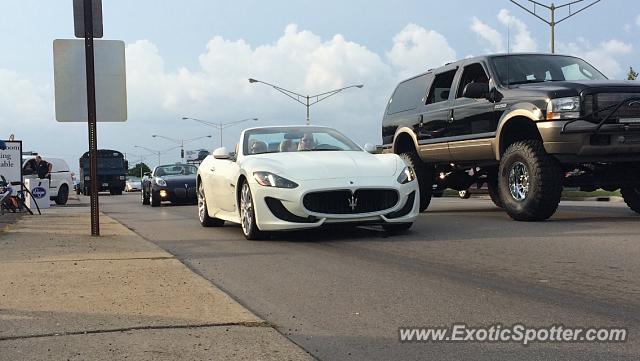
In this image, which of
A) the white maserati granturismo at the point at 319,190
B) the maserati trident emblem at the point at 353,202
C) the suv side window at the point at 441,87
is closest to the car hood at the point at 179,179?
the suv side window at the point at 441,87

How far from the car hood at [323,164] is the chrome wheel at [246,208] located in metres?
0.31

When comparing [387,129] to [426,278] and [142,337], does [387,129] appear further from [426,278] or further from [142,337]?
[142,337]

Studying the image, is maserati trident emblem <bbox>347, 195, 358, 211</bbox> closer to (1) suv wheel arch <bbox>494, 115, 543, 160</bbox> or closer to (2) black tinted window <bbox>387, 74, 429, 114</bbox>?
(1) suv wheel arch <bbox>494, 115, 543, 160</bbox>

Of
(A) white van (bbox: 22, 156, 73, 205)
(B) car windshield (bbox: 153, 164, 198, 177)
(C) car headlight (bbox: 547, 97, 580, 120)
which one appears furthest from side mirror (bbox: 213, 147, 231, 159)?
(A) white van (bbox: 22, 156, 73, 205)

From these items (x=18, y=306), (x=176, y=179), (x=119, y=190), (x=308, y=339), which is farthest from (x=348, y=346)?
(x=119, y=190)

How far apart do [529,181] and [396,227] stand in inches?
74.9

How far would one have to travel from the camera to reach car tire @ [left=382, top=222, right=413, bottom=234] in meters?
8.49

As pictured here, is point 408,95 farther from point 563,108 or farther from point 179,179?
point 179,179

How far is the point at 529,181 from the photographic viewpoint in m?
9.15

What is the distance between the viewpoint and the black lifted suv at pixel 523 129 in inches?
338

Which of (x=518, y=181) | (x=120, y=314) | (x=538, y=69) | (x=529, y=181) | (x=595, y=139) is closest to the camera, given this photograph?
(x=120, y=314)

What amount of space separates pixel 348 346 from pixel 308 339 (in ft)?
0.84

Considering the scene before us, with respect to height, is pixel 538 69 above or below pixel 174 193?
above

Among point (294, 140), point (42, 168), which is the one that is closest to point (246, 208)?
point (294, 140)
